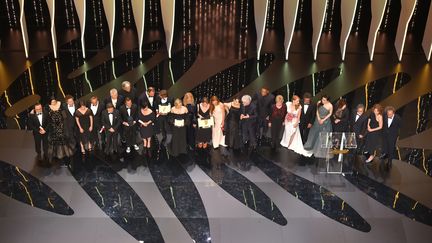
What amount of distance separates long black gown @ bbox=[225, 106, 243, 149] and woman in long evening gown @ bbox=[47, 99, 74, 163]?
266cm

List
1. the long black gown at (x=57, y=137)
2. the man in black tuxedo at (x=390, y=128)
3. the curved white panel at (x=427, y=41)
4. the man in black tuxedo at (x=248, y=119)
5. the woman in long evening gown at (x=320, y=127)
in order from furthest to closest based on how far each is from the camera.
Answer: the curved white panel at (x=427, y=41) → the man in black tuxedo at (x=248, y=119) → the woman in long evening gown at (x=320, y=127) → the long black gown at (x=57, y=137) → the man in black tuxedo at (x=390, y=128)

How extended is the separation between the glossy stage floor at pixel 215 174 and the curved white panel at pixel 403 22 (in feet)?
1.21

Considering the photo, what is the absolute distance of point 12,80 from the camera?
1248cm

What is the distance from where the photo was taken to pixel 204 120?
32.5 feet

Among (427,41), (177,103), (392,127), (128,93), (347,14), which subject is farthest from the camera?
(427,41)

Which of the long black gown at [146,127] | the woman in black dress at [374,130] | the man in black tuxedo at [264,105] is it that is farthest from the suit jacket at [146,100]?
the woman in black dress at [374,130]

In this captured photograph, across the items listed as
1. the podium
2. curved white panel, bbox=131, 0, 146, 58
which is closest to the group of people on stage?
the podium

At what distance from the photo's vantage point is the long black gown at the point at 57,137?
9625mm

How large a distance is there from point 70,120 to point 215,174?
251cm

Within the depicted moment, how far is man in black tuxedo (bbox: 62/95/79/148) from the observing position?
9.68 metres

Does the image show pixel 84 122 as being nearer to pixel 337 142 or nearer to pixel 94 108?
pixel 94 108

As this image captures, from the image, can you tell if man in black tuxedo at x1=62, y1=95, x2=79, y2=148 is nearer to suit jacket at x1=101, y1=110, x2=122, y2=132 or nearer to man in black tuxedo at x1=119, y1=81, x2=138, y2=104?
suit jacket at x1=101, y1=110, x2=122, y2=132

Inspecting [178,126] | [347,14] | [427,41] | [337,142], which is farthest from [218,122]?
[427,41]

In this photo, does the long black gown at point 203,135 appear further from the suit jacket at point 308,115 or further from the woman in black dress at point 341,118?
the woman in black dress at point 341,118
